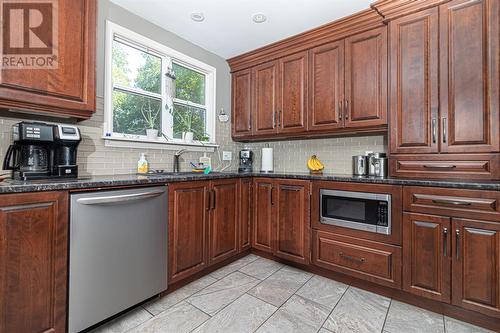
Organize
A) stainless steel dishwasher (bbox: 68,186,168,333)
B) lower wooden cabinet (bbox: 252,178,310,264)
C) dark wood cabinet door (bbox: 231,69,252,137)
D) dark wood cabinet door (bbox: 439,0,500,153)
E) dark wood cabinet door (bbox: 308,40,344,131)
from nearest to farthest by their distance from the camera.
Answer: stainless steel dishwasher (bbox: 68,186,168,333), dark wood cabinet door (bbox: 439,0,500,153), lower wooden cabinet (bbox: 252,178,310,264), dark wood cabinet door (bbox: 308,40,344,131), dark wood cabinet door (bbox: 231,69,252,137)

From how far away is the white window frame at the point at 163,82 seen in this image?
218 centimetres

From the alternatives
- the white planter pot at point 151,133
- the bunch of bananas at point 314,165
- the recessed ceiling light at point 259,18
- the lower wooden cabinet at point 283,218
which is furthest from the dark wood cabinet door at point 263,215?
the recessed ceiling light at point 259,18

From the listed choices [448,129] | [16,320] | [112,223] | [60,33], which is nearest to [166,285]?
[112,223]

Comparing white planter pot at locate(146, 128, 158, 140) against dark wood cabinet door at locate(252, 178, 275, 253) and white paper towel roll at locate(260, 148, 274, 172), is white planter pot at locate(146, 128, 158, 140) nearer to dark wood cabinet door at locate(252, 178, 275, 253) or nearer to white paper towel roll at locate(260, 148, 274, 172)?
dark wood cabinet door at locate(252, 178, 275, 253)

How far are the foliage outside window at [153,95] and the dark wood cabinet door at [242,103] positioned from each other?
357mm

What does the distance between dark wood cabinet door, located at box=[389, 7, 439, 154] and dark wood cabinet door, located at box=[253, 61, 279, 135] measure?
1.29 m

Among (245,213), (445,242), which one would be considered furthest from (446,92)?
(245,213)

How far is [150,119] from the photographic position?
2.59 m

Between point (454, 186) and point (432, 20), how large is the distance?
1.38m

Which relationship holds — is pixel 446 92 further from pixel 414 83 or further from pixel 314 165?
pixel 314 165

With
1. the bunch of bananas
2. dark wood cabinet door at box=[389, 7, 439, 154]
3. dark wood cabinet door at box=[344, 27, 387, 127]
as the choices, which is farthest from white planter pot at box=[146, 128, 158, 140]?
dark wood cabinet door at box=[389, 7, 439, 154]

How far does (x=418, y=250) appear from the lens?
1813mm

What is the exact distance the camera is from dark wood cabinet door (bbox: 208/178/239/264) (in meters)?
2.32

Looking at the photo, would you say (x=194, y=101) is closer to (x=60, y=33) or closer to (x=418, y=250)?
(x=60, y=33)
